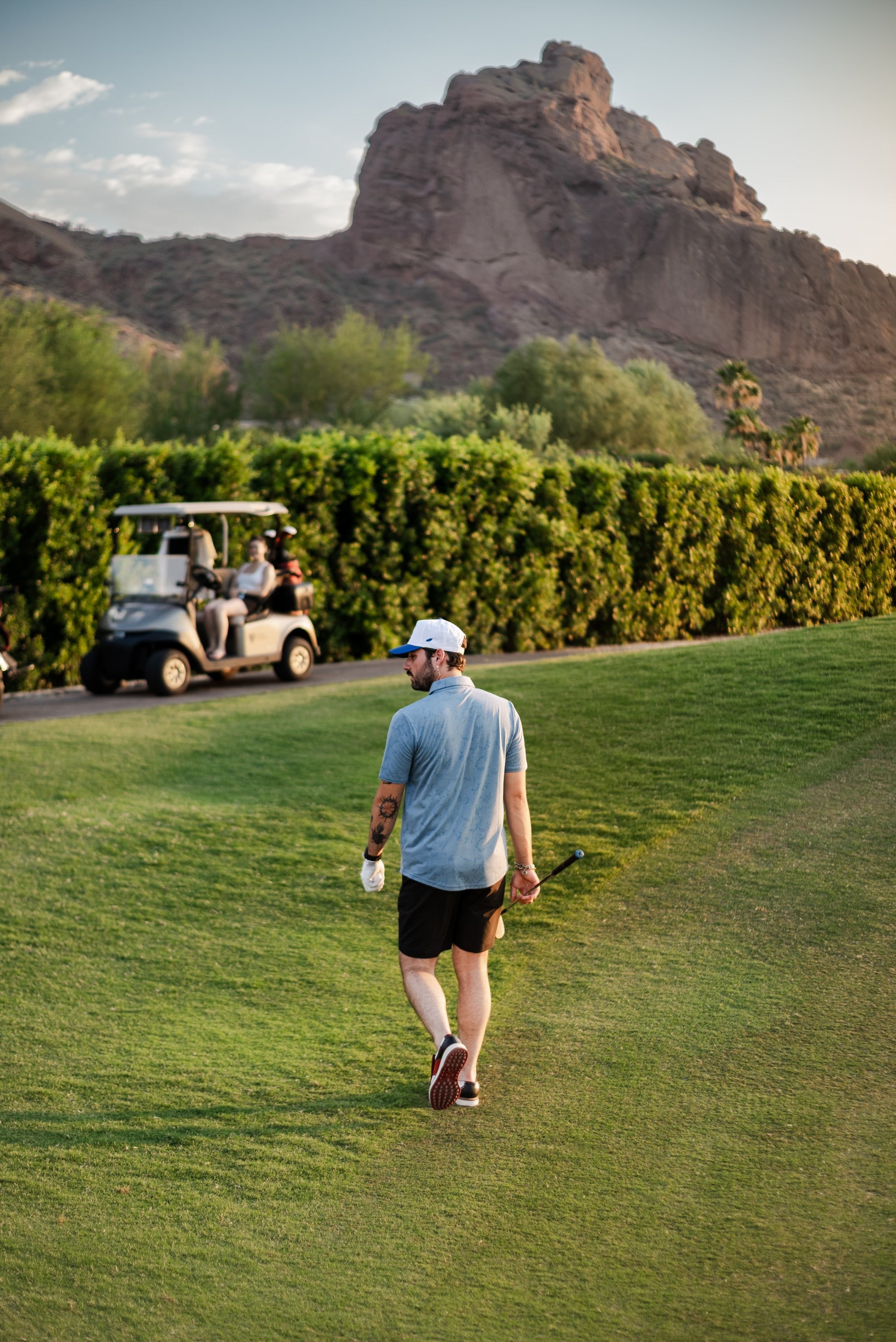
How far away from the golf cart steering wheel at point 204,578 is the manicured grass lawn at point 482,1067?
15.1ft

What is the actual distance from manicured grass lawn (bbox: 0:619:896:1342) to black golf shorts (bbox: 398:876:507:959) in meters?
0.69

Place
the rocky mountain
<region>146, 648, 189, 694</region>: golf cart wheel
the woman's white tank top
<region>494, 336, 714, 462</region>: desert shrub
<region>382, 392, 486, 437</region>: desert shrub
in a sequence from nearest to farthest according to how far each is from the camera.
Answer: <region>146, 648, 189, 694</region>: golf cart wheel
the woman's white tank top
<region>382, 392, 486, 437</region>: desert shrub
<region>494, 336, 714, 462</region>: desert shrub
the rocky mountain

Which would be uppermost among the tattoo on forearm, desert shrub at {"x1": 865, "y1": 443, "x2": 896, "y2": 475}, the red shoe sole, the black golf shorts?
desert shrub at {"x1": 865, "y1": 443, "x2": 896, "y2": 475}

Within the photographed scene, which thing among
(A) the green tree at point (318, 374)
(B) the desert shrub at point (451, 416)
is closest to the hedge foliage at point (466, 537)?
(B) the desert shrub at point (451, 416)

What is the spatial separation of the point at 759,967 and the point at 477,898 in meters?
2.26

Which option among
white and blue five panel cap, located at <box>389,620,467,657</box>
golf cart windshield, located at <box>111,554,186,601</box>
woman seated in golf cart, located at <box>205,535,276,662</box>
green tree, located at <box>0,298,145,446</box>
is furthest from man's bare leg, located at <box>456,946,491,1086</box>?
green tree, located at <box>0,298,145,446</box>

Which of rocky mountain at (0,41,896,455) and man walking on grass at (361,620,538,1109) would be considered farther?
rocky mountain at (0,41,896,455)

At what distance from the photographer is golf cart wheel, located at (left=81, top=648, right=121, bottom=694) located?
15102 millimetres

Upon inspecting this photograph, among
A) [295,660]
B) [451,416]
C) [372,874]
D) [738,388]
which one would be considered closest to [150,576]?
[295,660]

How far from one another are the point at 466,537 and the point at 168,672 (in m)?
6.66

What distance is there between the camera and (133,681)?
1625 cm

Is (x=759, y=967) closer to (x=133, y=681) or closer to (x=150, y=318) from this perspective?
(x=133, y=681)

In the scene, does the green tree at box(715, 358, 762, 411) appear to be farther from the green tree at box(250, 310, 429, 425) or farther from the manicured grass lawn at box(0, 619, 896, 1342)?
the manicured grass lawn at box(0, 619, 896, 1342)

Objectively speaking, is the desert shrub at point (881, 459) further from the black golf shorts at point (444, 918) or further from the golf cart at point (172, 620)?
the black golf shorts at point (444, 918)
